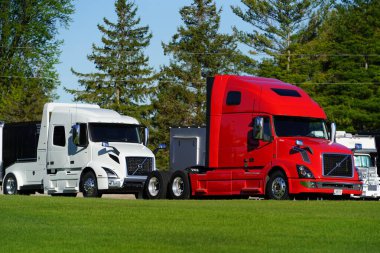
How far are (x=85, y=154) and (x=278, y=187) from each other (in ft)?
26.7

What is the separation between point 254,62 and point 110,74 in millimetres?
14587

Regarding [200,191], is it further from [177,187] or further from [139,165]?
[139,165]

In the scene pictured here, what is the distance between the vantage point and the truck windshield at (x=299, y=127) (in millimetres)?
31922

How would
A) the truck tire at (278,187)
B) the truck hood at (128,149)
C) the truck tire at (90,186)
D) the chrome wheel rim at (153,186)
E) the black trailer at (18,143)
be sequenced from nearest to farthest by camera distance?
the truck tire at (278,187)
the chrome wheel rim at (153,186)
the truck tire at (90,186)
the truck hood at (128,149)
the black trailer at (18,143)

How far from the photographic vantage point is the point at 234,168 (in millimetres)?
32812

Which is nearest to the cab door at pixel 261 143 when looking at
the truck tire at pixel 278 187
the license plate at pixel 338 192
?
the truck tire at pixel 278 187

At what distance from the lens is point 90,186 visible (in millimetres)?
36125

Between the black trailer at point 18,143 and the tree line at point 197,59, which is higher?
the tree line at point 197,59

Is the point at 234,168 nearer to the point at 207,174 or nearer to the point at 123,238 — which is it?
the point at 207,174

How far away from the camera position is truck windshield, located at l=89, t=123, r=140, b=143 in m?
36.7

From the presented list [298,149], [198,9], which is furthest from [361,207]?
[198,9]

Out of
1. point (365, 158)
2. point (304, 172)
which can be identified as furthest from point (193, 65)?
point (304, 172)

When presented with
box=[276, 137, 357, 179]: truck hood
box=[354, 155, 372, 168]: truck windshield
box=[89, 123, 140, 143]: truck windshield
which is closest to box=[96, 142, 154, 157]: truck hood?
box=[89, 123, 140, 143]: truck windshield

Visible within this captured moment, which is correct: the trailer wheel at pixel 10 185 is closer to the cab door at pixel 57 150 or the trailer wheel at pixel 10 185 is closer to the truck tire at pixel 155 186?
the cab door at pixel 57 150
